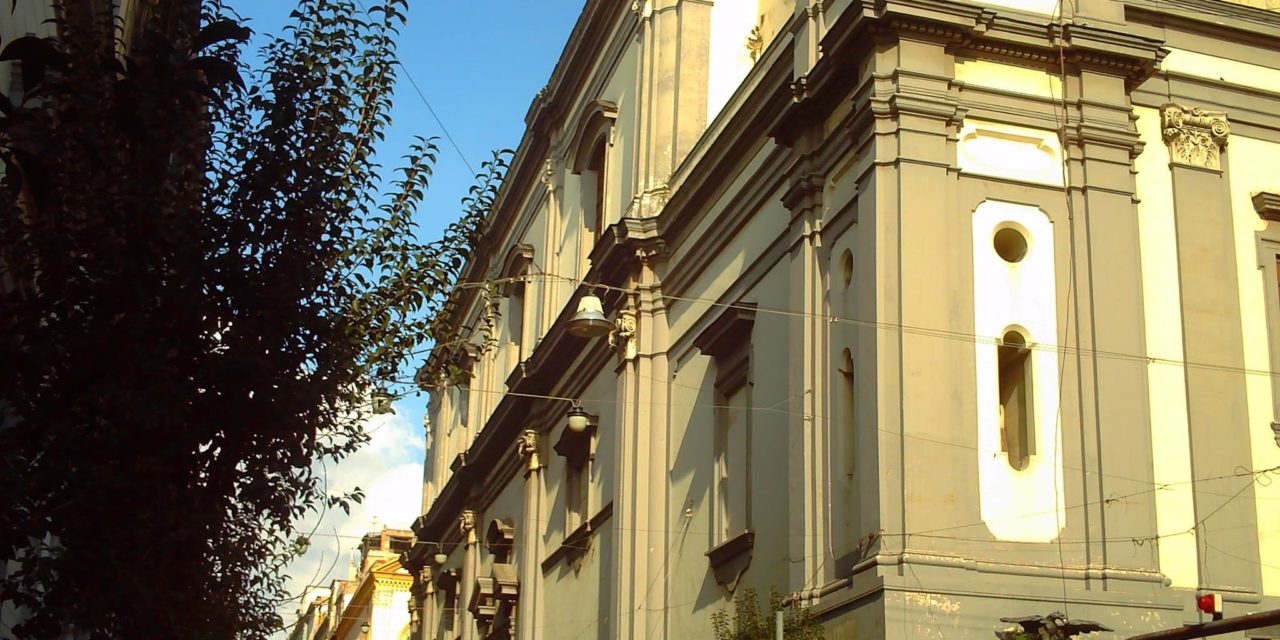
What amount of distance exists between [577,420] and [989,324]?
→ 1046 centimetres

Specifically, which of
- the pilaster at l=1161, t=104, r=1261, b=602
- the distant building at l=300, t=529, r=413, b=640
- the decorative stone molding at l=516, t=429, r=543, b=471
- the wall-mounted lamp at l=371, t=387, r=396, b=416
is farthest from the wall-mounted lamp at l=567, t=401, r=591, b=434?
the distant building at l=300, t=529, r=413, b=640

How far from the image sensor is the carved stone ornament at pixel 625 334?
Result: 74.3 ft

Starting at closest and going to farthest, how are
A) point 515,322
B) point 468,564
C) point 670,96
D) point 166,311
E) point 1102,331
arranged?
point 166,311 < point 1102,331 < point 670,96 < point 515,322 < point 468,564

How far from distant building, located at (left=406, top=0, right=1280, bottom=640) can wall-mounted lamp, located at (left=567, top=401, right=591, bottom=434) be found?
4.13m

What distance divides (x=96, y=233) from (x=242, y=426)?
1545 mm

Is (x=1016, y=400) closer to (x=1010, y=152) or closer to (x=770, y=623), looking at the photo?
(x=1010, y=152)

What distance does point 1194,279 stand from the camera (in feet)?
52.1

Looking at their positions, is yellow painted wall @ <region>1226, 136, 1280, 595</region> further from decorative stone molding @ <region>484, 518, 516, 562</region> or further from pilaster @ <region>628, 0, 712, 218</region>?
decorative stone molding @ <region>484, 518, 516, 562</region>

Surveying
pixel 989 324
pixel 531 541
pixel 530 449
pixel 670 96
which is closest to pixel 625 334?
pixel 670 96

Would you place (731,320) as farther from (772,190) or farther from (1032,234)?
(1032,234)

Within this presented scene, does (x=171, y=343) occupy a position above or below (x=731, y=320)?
below

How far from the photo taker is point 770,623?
601 inches

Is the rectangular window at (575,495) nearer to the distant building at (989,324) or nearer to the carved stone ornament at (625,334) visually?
the carved stone ornament at (625,334)

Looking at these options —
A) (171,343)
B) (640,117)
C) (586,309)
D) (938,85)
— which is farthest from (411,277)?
(640,117)
